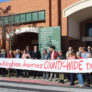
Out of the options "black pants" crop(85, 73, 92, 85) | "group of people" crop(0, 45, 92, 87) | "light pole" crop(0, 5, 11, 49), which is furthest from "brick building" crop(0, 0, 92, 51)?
"black pants" crop(85, 73, 92, 85)

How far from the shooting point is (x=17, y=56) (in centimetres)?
1359

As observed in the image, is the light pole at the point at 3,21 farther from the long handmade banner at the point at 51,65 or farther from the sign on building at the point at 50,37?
the long handmade banner at the point at 51,65

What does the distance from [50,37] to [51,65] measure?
13.5 feet

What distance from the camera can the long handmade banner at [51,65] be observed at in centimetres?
1022

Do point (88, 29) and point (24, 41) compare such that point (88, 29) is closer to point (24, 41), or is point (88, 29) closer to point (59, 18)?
point (59, 18)

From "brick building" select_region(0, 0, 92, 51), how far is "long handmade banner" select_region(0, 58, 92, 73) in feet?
14.0

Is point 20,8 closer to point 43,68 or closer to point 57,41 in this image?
point 57,41

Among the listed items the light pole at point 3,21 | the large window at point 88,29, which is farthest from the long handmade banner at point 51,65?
the large window at point 88,29

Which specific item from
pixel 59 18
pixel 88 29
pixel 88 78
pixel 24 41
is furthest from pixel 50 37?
pixel 24 41

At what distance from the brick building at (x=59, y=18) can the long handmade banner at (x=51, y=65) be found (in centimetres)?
426

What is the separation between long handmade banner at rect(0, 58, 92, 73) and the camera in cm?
1022

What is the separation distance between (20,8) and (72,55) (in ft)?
31.5

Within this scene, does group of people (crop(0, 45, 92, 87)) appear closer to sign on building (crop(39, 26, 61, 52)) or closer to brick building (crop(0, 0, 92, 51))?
sign on building (crop(39, 26, 61, 52))

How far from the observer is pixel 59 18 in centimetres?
1628
